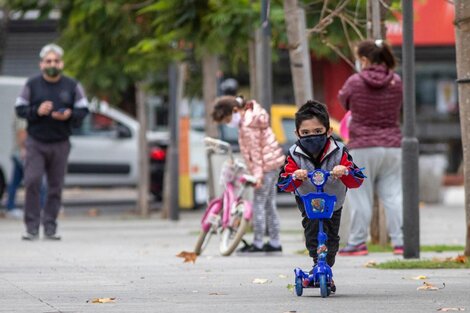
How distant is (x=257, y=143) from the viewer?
13812 millimetres

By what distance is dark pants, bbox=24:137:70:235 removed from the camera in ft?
54.4

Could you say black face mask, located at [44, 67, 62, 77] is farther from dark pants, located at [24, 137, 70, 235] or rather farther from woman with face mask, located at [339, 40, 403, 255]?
woman with face mask, located at [339, 40, 403, 255]

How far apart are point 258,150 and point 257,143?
70mm

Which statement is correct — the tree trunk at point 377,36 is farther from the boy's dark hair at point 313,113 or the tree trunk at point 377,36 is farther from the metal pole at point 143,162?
the metal pole at point 143,162

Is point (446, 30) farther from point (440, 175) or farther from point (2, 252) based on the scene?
point (2, 252)

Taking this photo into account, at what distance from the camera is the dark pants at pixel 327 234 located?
9.91m

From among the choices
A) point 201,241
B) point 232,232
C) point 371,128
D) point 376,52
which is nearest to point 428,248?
point 371,128

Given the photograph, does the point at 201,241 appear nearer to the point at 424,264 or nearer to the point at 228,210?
the point at 228,210

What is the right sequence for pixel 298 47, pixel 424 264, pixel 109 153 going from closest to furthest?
pixel 424 264, pixel 298 47, pixel 109 153

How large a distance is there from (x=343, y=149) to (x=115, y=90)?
14.5 meters

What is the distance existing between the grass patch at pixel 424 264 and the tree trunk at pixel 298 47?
3.40 metres

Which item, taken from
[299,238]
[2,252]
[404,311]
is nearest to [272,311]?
[404,311]

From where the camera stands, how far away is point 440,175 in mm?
28328

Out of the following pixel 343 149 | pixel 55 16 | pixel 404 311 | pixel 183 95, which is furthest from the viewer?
pixel 183 95
